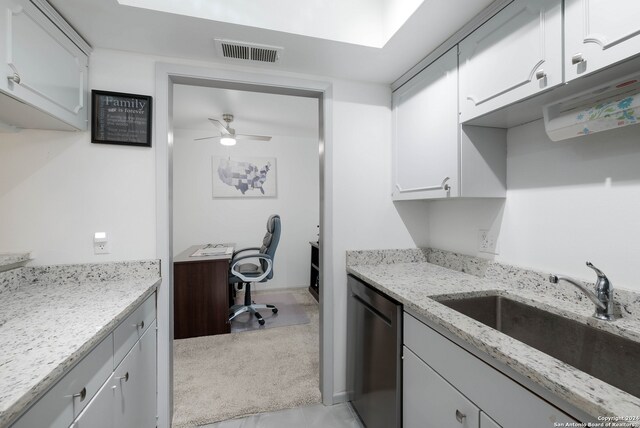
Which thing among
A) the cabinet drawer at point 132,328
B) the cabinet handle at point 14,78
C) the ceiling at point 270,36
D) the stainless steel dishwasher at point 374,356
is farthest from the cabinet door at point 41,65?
the stainless steel dishwasher at point 374,356

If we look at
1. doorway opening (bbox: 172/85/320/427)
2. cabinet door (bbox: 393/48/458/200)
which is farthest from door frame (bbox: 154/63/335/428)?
cabinet door (bbox: 393/48/458/200)

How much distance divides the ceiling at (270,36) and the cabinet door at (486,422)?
1.56 meters

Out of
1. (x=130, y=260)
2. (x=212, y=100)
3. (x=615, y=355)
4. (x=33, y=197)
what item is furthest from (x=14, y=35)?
(x=615, y=355)

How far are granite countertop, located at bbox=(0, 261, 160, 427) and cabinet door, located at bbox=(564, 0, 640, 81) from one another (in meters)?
1.69

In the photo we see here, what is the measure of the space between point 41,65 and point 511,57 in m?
1.93

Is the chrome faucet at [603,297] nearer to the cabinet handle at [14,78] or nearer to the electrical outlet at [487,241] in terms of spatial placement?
the electrical outlet at [487,241]

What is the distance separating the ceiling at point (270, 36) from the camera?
122 cm

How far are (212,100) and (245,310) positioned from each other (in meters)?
2.33

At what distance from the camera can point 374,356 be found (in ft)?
4.85

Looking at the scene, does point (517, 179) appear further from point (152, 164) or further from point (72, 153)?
point (72, 153)

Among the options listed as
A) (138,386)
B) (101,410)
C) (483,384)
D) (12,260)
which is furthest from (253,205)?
(483,384)

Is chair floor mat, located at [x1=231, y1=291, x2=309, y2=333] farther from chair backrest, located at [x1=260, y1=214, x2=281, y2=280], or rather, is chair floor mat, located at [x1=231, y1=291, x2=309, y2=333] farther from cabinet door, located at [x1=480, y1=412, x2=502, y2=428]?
cabinet door, located at [x1=480, y1=412, x2=502, y2=428]

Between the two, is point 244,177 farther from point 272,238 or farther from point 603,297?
point 603,297

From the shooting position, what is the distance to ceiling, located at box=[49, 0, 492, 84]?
48.2 inches
